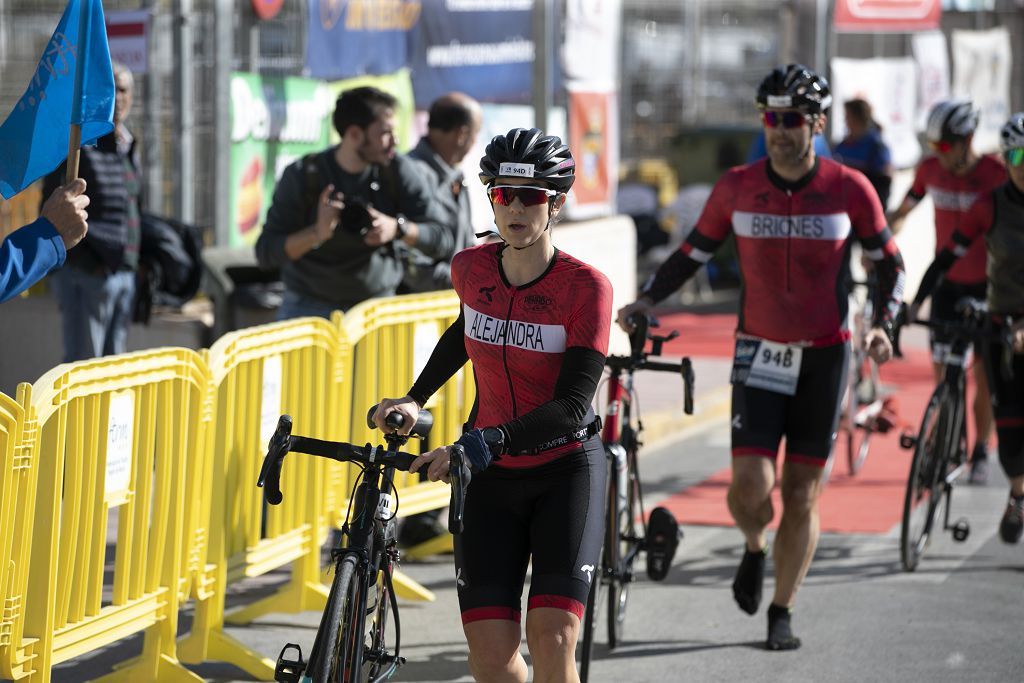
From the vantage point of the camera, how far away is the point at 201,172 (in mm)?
12414

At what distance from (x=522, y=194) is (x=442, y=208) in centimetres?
383

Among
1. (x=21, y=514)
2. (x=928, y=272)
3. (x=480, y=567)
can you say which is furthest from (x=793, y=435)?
(x=21, y=514)

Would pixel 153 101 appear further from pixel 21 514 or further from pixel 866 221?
pixel 21 514

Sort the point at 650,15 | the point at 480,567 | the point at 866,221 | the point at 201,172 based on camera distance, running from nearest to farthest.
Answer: the point at 480,567 < the point at 866,221 < the point at 201,172 < the point at 650,15

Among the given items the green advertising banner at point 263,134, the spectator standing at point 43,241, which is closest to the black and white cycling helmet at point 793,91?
the spectator standing at point 43,241

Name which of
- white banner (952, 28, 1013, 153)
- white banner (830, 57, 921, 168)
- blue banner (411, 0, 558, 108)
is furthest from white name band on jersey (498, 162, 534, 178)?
white banner (952, 28, 1013, 153)

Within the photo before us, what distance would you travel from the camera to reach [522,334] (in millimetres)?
4730

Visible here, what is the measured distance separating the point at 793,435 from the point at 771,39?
21.7m

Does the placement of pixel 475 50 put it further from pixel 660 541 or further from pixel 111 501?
pixel 111 501

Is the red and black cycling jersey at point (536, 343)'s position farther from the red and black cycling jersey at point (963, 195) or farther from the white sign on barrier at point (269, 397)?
the red and black cycling jersey at point (963, 195)

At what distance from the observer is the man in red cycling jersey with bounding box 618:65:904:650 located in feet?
21.9

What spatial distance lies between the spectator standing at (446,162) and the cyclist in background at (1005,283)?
2395mm

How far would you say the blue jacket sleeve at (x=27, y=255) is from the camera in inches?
191

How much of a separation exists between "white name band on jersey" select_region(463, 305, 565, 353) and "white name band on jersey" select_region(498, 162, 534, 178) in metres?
0.42
